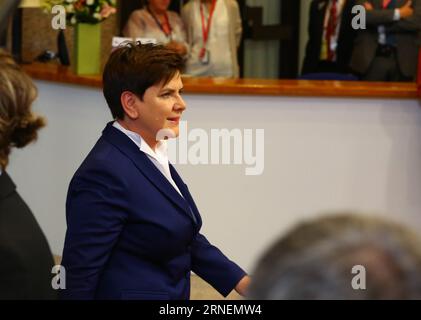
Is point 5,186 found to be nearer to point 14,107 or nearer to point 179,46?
point 14,107

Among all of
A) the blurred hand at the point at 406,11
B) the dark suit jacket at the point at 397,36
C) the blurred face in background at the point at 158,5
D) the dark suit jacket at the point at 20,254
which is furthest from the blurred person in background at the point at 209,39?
the dark suit jacket at the point at 20,254

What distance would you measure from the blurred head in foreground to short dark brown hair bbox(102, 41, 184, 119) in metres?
1.66

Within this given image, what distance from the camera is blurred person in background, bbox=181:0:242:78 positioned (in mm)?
6258

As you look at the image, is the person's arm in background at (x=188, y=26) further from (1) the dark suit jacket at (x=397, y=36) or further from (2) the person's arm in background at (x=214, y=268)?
(2) the person's arm in background at (x=214, y=268)

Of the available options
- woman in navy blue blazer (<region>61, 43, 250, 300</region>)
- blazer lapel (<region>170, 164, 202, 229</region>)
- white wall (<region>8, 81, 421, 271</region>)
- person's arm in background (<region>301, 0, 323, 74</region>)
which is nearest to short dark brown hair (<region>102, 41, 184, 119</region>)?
woman in navy blue blazer (<region>61, 43, 250, 300</region>)

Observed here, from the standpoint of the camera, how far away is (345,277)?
37.1 inches

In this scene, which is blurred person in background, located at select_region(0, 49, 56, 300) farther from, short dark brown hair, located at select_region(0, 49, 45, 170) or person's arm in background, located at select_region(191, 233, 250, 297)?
person's arm in background, located at select_region(191, 233, 250, 297)

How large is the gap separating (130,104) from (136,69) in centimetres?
10

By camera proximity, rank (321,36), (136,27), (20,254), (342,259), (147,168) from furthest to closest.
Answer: (321,36)
(136,27)
(147,168)
(20,254)
(342,259)

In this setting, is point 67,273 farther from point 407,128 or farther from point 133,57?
point 407,128

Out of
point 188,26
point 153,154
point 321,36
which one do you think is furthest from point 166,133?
point 321,36

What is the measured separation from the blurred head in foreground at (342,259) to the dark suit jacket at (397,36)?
5.38 metres

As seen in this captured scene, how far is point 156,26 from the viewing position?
240 inches
